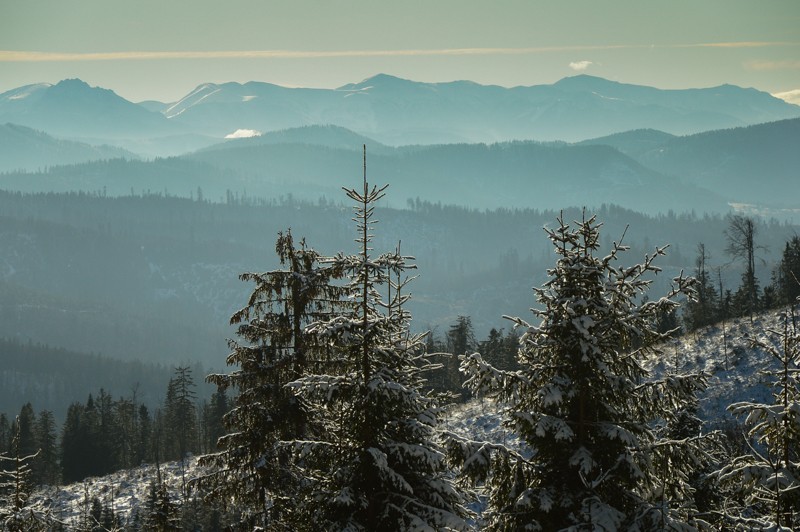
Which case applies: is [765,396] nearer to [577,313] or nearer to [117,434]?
[577,313]

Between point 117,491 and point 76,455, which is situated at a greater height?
point 117,491

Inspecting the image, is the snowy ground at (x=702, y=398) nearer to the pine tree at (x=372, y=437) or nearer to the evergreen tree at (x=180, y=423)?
the evergreen tree at (x=180, y=423)

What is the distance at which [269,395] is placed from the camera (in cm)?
1711

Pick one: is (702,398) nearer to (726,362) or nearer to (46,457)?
(726,362)

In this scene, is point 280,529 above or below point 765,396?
above

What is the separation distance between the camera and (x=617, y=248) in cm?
1270

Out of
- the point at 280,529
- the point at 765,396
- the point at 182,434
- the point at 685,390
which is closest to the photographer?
the point at 685,390

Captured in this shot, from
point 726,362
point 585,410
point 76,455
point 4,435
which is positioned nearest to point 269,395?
point 585,410

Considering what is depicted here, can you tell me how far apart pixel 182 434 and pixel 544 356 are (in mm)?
94814

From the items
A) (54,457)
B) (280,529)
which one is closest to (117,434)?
(54,457)

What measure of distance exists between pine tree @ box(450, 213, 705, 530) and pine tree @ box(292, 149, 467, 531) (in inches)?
42.1

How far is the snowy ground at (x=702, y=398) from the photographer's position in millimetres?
59500

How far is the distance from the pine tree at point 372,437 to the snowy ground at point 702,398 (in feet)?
119

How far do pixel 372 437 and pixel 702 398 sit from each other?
55125 mm
